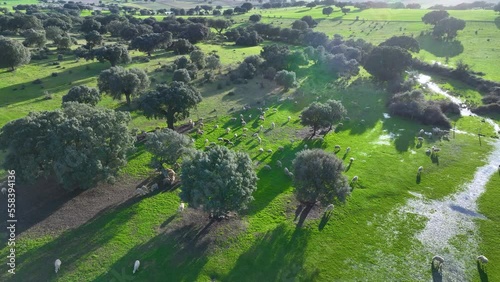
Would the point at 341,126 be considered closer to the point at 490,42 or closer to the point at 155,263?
the point at 155,263

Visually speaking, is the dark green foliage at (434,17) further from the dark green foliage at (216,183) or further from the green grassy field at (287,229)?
the dark green foliage at (216,183)

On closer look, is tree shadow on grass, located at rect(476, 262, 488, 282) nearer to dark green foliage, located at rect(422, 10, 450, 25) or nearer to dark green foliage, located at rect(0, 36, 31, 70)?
dark green foliage, located at rect(0, 36, 31, 70)

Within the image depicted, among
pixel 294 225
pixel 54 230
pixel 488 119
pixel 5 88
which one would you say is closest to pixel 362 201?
pixel 294 225

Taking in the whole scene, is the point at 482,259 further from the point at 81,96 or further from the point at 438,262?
the point at 81,96

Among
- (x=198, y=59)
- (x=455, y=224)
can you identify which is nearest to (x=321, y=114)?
(x=455, y=224)

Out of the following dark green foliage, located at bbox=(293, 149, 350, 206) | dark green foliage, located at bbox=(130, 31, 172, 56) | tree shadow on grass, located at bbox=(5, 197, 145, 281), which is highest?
dark green foliage, located at bbox=(130, 31, 172, 56)

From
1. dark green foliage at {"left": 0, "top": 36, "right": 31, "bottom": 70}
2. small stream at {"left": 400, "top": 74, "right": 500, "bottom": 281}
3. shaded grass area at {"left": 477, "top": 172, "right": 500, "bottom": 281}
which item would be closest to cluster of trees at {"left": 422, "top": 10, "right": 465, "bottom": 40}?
small stream at {"left": 400, "top": 74, "right": 500, "bottom": 281}
